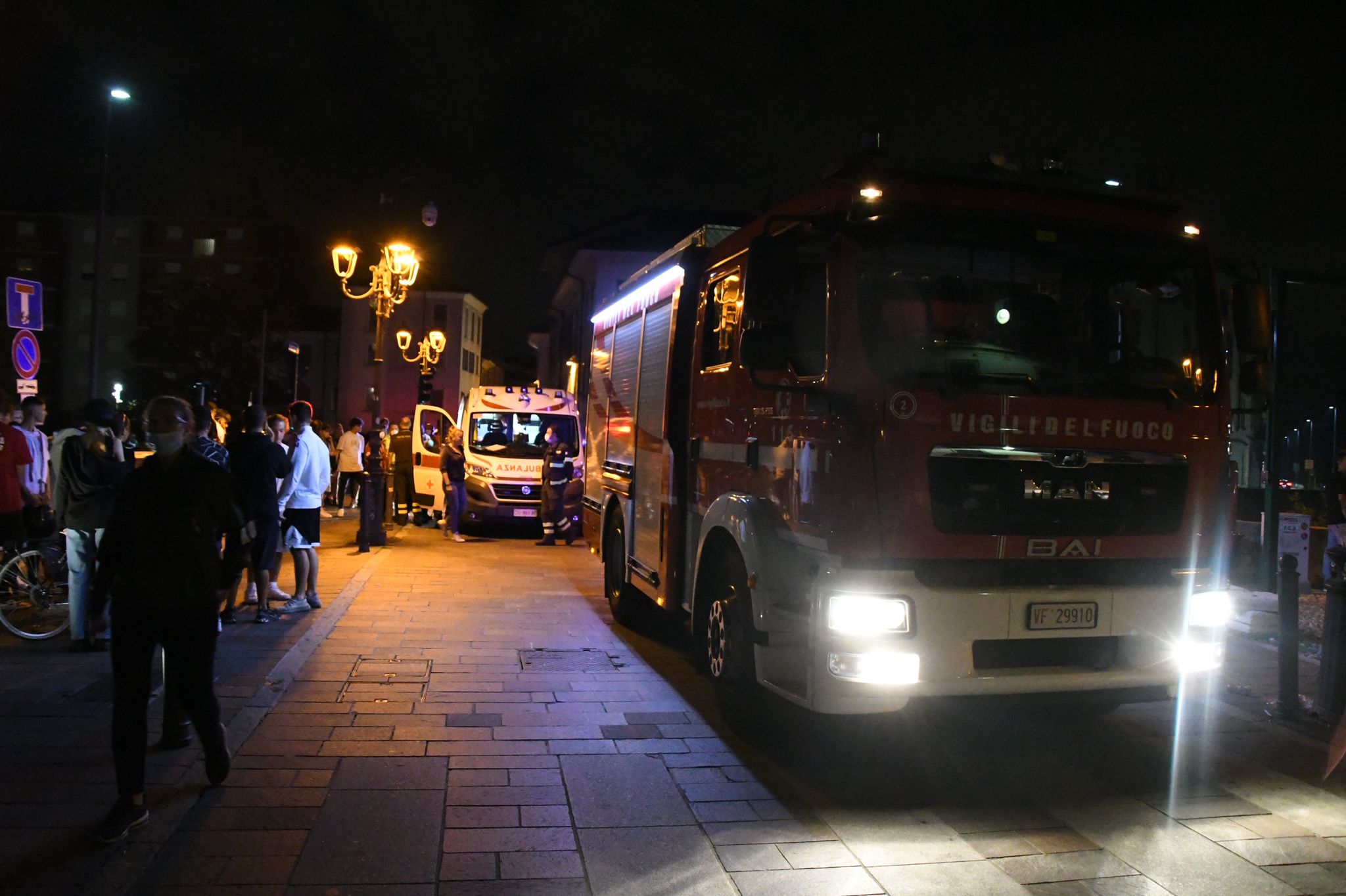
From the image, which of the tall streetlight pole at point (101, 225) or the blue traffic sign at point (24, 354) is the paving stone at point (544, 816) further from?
the tall streetlight pole at point (101, 225)

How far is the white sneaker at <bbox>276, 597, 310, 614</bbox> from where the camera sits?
10055mm

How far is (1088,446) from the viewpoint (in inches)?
212

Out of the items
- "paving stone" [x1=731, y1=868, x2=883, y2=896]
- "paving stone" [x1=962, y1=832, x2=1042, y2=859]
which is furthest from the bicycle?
"paving stone" [x1=962, y1=832, x2=1042, y2=859]

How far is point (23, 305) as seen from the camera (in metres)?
12.3

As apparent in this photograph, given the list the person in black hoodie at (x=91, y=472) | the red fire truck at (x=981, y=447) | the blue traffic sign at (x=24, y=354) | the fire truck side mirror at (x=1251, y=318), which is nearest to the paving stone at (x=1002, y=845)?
the red fire truck at (x=981, y=447)

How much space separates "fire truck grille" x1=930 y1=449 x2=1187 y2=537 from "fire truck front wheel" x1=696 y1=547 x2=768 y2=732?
1.41m

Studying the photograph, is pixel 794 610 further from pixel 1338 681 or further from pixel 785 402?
pixel 1338 681

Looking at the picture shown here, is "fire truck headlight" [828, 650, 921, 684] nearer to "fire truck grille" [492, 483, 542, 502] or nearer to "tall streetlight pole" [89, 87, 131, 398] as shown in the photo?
"fire truck grille" [492, 483, 542, 502]

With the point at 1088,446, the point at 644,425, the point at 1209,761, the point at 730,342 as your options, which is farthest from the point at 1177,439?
the point at 644,425

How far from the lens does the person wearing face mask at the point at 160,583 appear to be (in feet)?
14.9

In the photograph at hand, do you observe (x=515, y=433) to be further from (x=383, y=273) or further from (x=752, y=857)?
(x=752, y=857)

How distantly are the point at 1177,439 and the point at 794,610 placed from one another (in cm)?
215

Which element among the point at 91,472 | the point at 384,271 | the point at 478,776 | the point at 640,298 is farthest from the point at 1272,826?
the point at 384,271

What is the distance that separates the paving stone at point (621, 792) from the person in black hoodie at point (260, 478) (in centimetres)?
471
